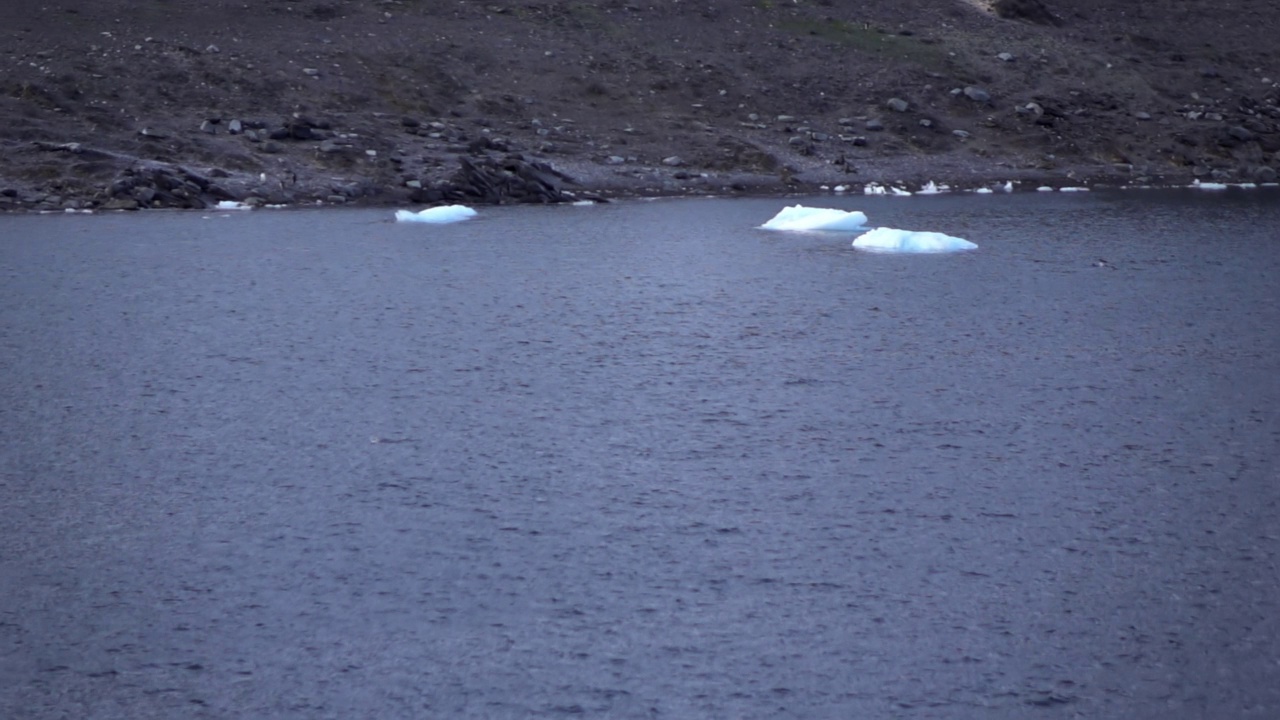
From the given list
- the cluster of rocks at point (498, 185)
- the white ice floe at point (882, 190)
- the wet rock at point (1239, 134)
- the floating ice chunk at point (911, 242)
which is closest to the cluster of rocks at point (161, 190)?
the cluster of rocks at point (498, 185)

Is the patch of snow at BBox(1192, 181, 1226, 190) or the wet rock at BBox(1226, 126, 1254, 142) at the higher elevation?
the wet rock at BBox(1226, 126, 1254, 142)

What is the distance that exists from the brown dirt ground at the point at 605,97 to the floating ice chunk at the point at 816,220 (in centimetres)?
507

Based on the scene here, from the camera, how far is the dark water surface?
165 inches

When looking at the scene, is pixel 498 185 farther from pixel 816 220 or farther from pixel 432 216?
pixel 816 220

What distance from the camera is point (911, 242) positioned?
14234 mm

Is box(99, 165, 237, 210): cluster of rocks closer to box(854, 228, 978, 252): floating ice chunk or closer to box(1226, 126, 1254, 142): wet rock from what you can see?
box(854, 228, 978, 252): floating ice chunk

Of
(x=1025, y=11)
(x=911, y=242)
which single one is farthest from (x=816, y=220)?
(x=1025, y=11)

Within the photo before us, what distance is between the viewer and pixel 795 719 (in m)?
3.90

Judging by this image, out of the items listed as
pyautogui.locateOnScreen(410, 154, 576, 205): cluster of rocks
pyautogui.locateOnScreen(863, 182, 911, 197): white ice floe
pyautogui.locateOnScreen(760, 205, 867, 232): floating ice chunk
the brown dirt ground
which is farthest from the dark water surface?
pyautogui.locateOnScreen(863, 182, 911, 197): white ice floe

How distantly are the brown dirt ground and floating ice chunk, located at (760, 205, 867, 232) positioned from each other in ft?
16.6

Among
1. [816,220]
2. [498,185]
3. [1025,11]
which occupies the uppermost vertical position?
[1025,11]

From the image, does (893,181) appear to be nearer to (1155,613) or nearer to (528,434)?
(528,434)

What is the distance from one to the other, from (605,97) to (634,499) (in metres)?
20.0

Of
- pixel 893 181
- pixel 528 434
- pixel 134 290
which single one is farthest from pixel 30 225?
pixel 893 181
